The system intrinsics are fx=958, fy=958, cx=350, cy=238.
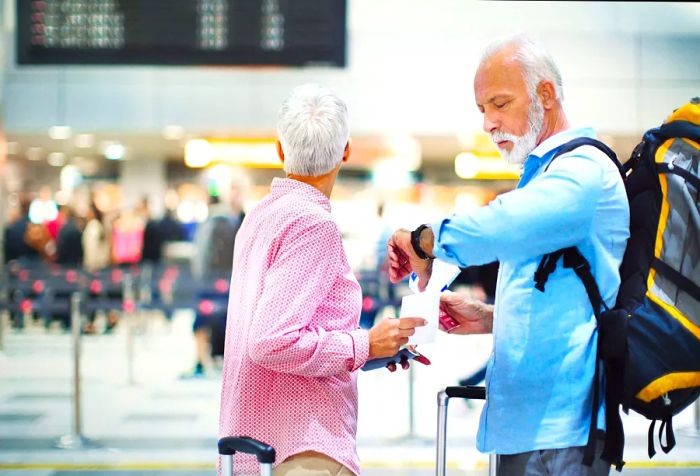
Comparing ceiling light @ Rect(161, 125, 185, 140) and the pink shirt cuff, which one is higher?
ceiling light @ Rect(161, 125, 185, 140)

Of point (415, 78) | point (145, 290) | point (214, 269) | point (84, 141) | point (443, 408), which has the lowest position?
point (145, 290)

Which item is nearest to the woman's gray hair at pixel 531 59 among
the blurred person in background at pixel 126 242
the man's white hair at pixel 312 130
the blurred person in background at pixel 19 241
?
the man's white hair at pixel 312 130

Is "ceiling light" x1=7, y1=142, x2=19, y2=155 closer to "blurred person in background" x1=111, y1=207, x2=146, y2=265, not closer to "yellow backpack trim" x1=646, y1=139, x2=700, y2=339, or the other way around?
"blurred person in background" x1=111, y1=207, x2=146, y2=265

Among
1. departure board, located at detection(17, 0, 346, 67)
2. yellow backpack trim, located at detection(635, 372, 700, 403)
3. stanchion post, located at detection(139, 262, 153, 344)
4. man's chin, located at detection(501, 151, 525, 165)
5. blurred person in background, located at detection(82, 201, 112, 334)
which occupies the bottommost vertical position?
stanchion post, located at detection(139, 262, 153, 344)

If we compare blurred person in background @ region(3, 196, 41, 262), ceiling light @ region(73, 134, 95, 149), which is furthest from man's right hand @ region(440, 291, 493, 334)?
ceiling light @ region(73, 134, 95, 149)

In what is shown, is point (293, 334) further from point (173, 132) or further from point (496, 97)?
point (173, 132)

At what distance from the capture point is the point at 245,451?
1.97 m

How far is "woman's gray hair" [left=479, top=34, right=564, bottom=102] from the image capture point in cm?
201

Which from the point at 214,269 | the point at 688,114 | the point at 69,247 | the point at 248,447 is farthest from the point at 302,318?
the point at 69,247

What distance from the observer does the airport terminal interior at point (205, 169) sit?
673 cm

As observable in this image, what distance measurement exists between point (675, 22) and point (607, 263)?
13723 mm

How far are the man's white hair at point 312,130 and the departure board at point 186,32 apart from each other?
477cm

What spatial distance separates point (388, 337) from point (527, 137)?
1.72 ft

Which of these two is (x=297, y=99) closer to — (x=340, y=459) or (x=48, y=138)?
(x=340, y=459)
